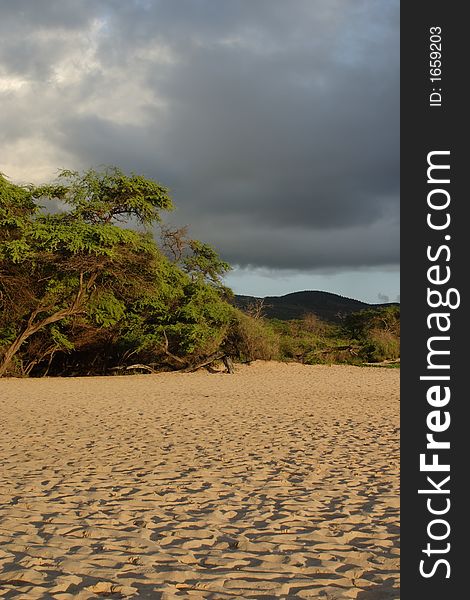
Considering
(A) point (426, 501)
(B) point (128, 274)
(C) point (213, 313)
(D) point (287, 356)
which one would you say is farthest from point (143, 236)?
(A) point (426, 501)

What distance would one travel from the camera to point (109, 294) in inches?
1171

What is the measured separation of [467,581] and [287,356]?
110ft

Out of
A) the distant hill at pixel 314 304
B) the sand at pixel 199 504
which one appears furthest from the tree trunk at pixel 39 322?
the distant hill at pixel 314 304

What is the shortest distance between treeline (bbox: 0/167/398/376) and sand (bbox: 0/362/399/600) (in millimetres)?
10793

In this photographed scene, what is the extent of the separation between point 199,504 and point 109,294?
2394 centimetres

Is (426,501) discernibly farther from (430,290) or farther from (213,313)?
(213,313)

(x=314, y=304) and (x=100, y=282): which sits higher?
(x=314, y=304)

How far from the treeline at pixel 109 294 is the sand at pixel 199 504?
425 inches

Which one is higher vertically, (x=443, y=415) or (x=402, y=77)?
(x=402, y=77)

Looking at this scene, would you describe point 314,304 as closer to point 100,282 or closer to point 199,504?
point 100,282

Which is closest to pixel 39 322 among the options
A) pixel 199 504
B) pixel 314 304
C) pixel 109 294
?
pixel 109 294

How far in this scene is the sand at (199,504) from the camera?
4375mm

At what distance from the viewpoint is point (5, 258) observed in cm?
2525

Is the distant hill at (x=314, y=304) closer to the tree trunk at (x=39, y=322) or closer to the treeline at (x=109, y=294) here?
the treeline at (x=109, y=294)
